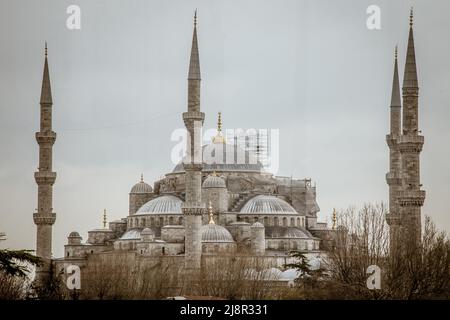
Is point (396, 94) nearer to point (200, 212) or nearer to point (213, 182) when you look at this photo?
point (200, 212)

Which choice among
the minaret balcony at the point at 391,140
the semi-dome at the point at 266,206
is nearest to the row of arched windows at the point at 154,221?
the semi-dome at the point at 266,206

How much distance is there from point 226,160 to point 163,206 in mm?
5608

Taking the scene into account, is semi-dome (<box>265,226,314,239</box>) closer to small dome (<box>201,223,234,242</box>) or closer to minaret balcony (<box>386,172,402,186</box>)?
small dome (<box>201,223,234,242</box>)

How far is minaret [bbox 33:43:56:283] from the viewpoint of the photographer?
5175 cm

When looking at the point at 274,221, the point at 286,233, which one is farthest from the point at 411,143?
the point at 274,221

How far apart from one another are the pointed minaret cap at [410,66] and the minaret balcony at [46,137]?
1475 cm

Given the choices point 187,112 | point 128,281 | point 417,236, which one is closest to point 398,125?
point 187,112

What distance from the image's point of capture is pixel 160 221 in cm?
6359

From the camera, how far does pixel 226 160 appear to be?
68438mm

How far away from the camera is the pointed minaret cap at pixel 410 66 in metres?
44.8

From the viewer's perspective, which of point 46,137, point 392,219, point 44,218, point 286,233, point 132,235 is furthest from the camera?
point 286,233

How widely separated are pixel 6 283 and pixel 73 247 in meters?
25.1

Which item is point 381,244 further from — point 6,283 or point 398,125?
point 398,125

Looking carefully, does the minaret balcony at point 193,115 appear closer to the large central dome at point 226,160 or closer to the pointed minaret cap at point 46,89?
the pointed minaret cap at point 46,89
